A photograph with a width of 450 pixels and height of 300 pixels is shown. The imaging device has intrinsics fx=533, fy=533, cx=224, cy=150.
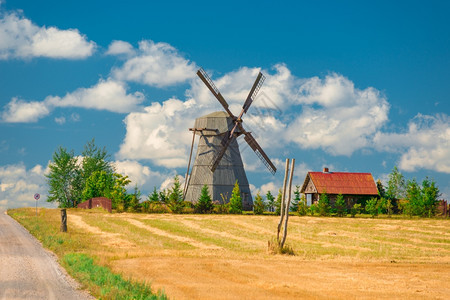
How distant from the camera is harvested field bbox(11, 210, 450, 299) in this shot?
14.1 m

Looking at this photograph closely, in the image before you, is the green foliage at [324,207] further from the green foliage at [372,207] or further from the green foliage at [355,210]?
the green foliage at [372,207]

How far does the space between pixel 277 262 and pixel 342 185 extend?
4509 centimetres

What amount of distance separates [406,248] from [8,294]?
2012 centimetres

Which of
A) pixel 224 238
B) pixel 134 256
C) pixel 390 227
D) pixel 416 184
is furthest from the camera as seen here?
pixel 416 184

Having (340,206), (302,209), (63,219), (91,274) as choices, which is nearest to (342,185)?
(340,206)

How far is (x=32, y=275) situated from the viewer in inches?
627

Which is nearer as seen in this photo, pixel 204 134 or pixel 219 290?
pixel 219 290

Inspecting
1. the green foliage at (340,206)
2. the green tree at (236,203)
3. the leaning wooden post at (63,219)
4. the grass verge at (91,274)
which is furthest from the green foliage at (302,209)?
the grass verge at (91,274)

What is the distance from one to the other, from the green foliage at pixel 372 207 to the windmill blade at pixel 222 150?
17.0m

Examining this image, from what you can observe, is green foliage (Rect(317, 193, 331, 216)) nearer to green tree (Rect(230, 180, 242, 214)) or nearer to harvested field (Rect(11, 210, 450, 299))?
green tree (Rect(230, 180, 242, 214))

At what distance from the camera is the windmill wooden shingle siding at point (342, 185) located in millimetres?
62656

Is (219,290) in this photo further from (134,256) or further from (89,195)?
(89,195)

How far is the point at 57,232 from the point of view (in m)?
30.6

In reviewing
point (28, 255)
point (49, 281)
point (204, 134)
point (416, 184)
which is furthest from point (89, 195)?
point (49, 281)
